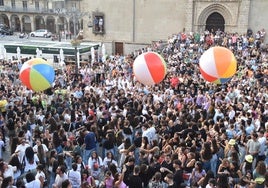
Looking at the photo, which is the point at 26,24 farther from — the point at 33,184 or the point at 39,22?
the point at 33,184

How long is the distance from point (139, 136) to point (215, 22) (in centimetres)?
2044

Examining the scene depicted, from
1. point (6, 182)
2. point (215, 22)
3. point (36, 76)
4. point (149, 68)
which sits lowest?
point (6, 182)

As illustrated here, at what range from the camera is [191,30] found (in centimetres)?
2783

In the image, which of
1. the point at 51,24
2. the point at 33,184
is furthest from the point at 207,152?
the point at 51,24

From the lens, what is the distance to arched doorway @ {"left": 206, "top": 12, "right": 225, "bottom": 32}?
2744cm

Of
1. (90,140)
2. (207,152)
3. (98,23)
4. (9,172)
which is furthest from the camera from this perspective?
(98,23)

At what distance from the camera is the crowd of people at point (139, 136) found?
731 centimetres

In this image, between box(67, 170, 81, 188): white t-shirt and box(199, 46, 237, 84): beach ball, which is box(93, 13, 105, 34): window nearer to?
box(199, 46, 237, 84): beach ball

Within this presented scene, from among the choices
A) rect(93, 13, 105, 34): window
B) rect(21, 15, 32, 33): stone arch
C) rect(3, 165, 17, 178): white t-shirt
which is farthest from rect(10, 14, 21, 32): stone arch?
rect(3, 165, 17, 178): white t-shirt

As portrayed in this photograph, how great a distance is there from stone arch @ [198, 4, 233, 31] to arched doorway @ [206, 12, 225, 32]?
1.05 feet

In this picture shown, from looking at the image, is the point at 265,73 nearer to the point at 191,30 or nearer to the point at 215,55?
the point at 215,55

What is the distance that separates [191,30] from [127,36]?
17.9 feet

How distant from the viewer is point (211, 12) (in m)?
27.3

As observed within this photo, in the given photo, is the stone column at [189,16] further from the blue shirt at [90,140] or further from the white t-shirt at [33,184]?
the white t-shirt at [33,184]
